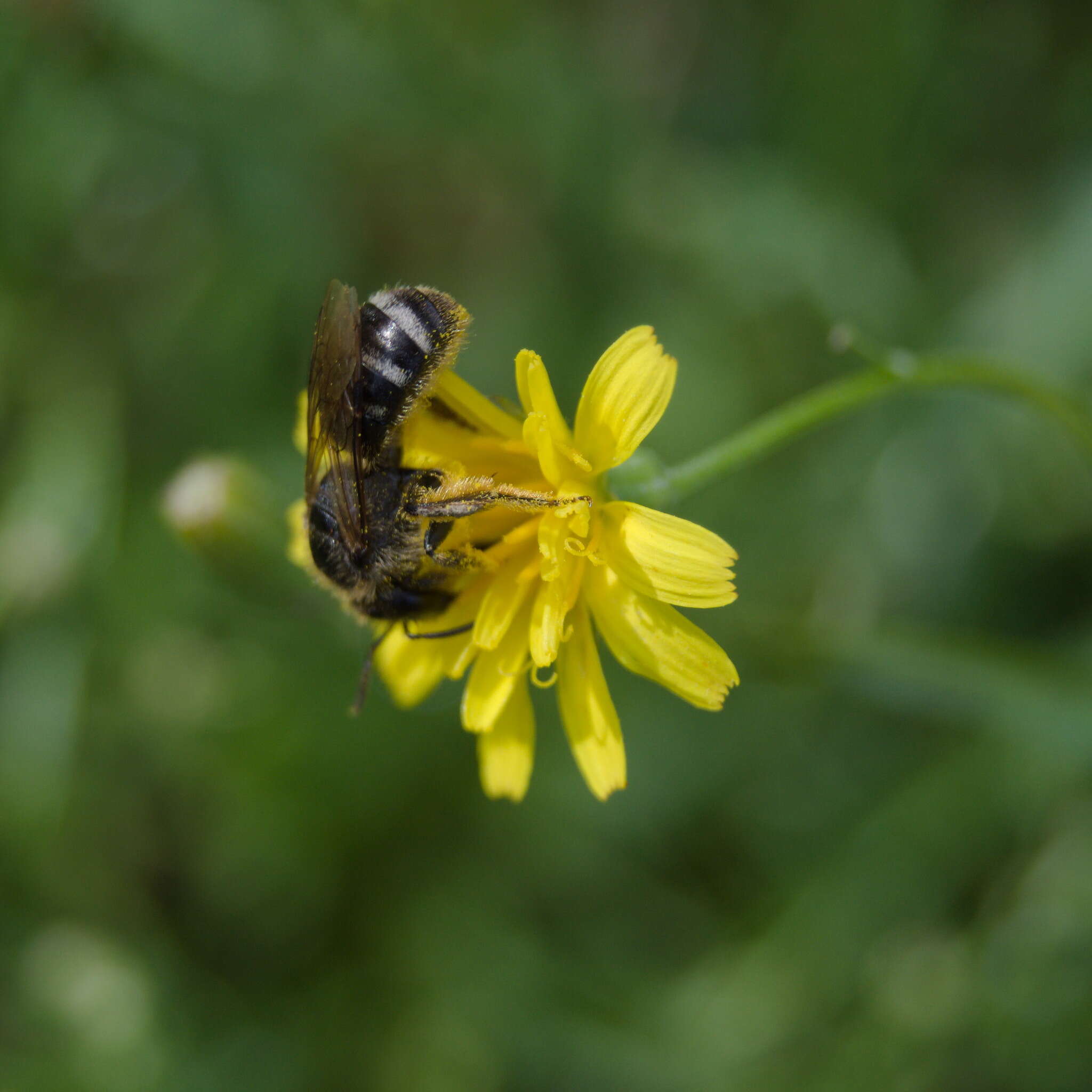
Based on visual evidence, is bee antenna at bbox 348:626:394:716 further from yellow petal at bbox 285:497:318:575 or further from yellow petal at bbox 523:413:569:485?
yellow petal at bbox 523:413:569:485

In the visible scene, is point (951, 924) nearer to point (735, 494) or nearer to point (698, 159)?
point (735, 494)

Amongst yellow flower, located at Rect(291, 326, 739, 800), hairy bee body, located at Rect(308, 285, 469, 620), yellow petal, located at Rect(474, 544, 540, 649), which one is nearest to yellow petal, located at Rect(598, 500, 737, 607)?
yellow flower, located at Rect(291, 326, 739, 800)

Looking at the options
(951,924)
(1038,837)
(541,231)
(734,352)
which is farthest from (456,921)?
(541,231)

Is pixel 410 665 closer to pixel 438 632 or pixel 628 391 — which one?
pixel 438 632

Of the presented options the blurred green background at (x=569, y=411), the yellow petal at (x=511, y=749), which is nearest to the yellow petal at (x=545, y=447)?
the yellow petal at (x=511, y=749)

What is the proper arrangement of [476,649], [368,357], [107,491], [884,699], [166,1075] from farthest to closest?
[107,491] < [166,1075] < [884,699] < [476,649] < [368,357]

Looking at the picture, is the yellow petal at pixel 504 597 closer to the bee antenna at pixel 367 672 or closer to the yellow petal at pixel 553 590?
the yellow petal at pixel 553 590
